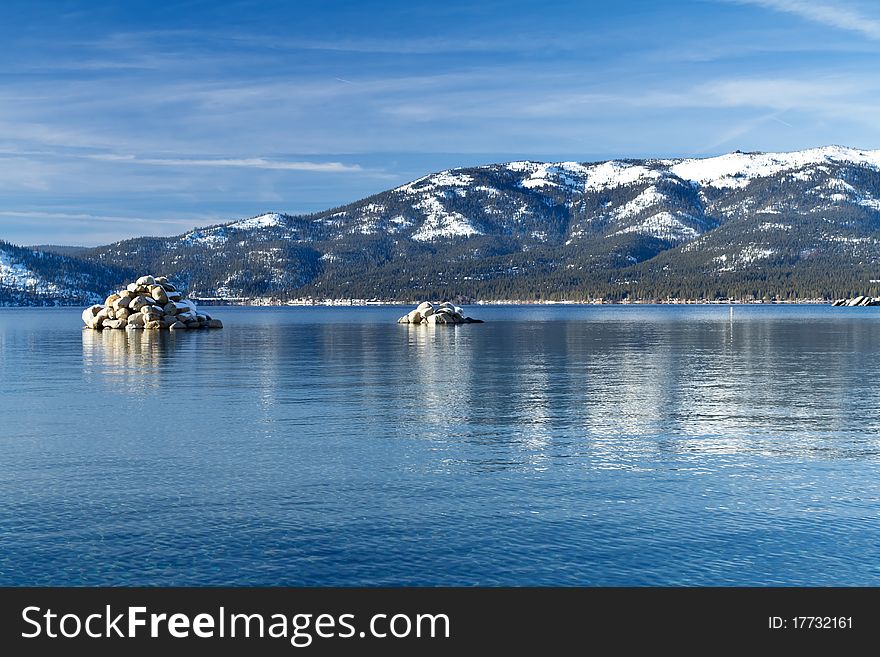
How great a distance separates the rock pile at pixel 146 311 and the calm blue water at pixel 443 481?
87.6 metres

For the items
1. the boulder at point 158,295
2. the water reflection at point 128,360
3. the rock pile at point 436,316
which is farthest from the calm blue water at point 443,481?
the rock pile at point 436,316

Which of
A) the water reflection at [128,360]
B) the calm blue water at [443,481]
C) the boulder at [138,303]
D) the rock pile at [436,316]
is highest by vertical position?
the boulder at [138,303]

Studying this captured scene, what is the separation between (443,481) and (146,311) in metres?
123

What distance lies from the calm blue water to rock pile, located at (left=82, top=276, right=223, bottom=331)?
87.6 m

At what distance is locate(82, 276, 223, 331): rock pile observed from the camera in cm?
14125

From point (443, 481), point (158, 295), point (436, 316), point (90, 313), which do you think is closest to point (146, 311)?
point (158, 295)

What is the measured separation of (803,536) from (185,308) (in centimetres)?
13626

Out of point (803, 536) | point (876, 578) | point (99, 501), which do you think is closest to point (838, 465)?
point (803, 536)

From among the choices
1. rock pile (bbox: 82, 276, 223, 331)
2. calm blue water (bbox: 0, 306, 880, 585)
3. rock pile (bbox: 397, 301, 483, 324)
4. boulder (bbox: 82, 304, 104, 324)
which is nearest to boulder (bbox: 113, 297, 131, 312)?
rock pile (bbox: 82, 276, 223, 331)

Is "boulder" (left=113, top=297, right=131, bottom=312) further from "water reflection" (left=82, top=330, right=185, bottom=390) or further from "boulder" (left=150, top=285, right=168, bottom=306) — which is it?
"water reflection" (left=82, top=330, right=185, bottom=390)

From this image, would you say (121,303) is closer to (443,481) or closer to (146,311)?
(146,311)

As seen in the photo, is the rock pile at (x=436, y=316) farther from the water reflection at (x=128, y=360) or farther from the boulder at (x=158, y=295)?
the water reflection at (x=128, y=360)

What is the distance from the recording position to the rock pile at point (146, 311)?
5561 inches
